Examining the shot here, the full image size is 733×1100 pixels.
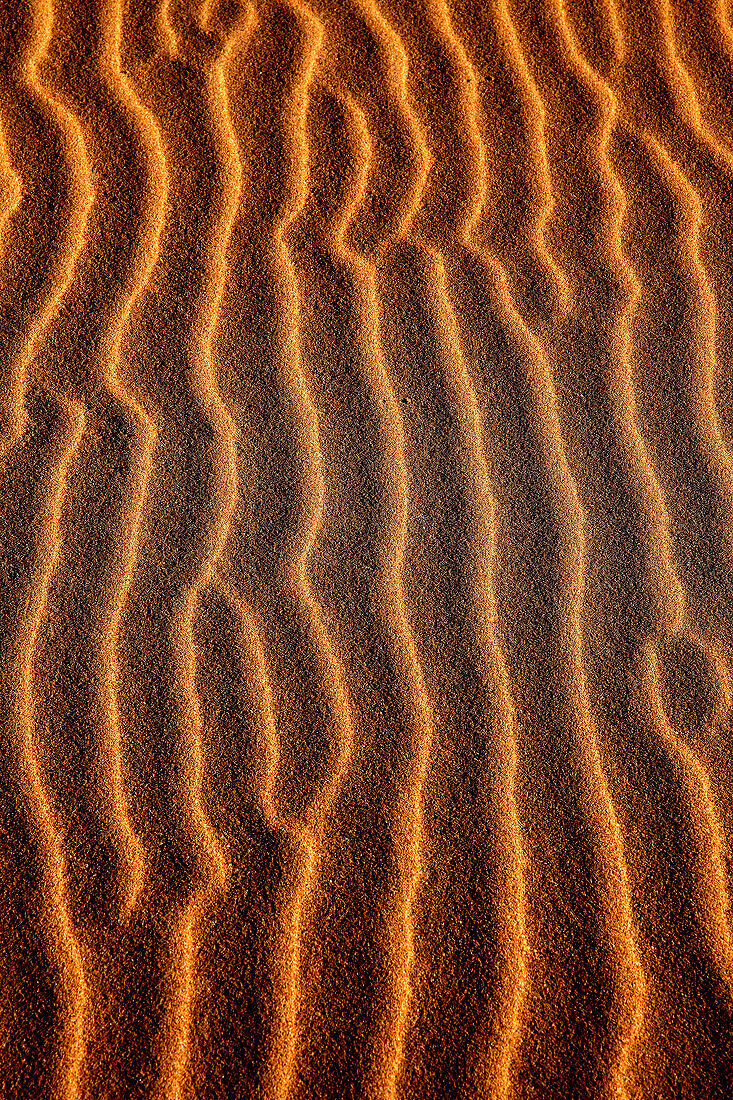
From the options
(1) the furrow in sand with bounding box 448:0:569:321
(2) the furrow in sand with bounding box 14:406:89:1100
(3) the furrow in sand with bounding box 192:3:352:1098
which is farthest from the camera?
(1) the furrow in sand with bounding box 448:0:569:321

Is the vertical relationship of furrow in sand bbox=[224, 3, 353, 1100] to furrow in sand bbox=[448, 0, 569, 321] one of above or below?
below

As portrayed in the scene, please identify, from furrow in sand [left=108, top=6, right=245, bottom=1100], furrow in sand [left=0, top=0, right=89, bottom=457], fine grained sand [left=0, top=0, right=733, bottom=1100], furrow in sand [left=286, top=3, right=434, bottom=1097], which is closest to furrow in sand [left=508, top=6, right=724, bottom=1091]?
fine grained sand [left=0, top=0, right=733, bottom=1100]

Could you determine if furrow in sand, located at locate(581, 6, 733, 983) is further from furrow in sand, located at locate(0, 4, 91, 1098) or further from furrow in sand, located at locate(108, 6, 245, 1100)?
furrow in sand, located at locate(0, 4, 91, 1098)

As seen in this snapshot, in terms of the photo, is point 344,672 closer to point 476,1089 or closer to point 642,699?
point 642,699

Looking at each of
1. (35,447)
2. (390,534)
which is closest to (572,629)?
(390,534)

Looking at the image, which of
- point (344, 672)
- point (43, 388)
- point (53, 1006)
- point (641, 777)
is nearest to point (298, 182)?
point (43, 388)
